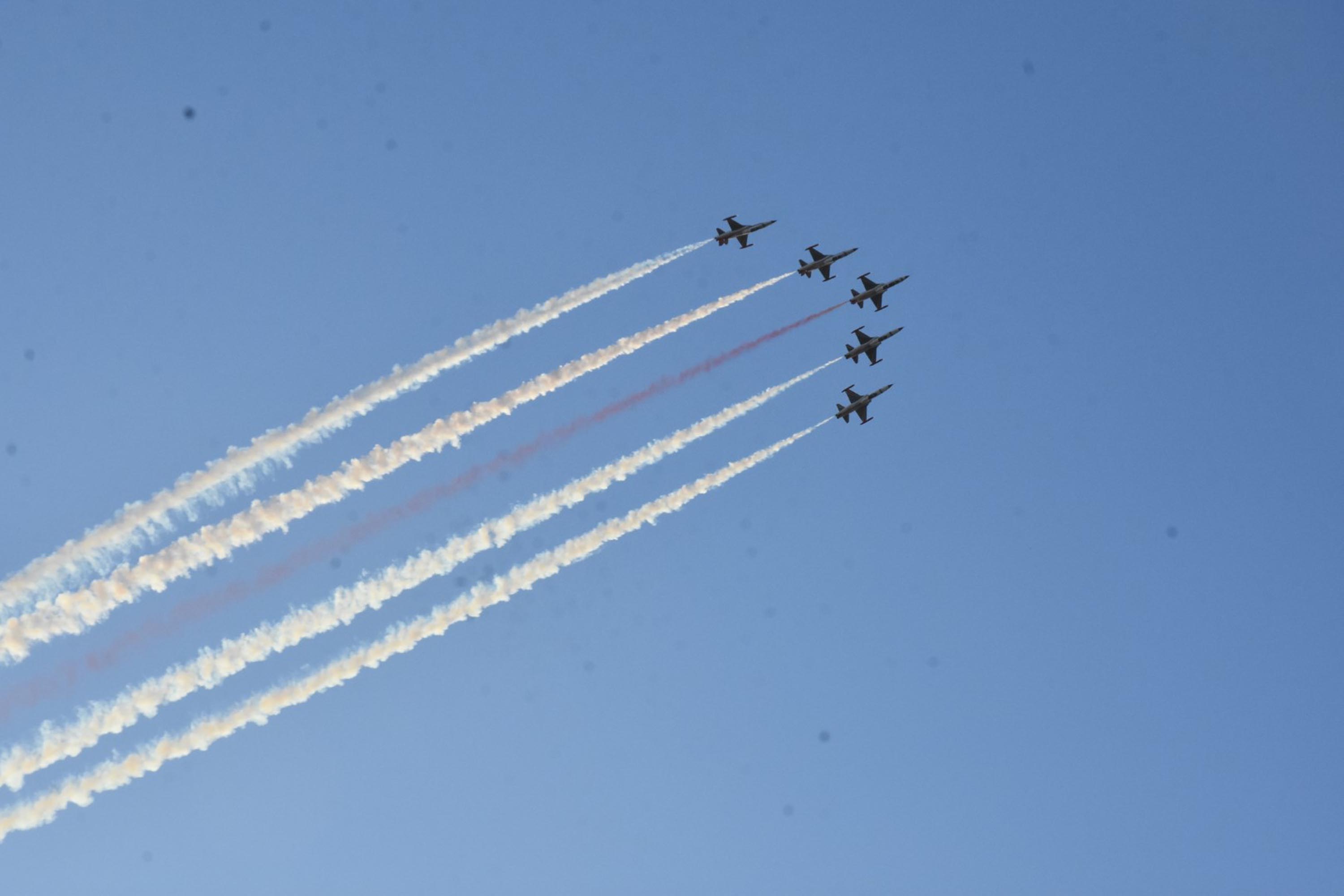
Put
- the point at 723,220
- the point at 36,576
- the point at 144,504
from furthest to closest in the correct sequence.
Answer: the point at 723,220, the point at 144,504, the point at 36,576

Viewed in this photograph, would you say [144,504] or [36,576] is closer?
[36,576]

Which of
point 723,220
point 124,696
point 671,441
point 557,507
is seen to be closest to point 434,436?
point 557,507

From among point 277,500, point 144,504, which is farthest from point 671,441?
point 144,504

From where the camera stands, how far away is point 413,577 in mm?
66750

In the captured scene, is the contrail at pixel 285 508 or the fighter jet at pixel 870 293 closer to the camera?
the contrail at pixel 285 508

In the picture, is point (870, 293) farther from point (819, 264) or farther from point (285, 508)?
point (285, 508)

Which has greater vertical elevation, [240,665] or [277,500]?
[277,500]

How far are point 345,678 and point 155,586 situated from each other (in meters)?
8.65

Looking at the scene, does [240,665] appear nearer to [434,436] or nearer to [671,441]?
[434,436]

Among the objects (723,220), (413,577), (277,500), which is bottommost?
(413,577)

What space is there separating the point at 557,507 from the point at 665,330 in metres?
11.5

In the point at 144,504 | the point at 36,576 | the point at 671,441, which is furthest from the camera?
the point at 671,441

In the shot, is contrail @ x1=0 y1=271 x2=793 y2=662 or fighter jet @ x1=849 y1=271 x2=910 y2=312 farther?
fighter jet @ x1=849 y1=271 x2=910 y2=312

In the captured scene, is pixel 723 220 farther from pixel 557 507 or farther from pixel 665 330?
pixel 557 507
